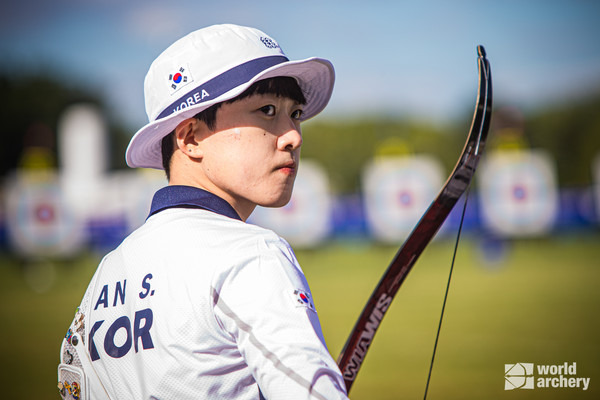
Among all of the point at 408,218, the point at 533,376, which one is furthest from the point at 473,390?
the point at 408,218

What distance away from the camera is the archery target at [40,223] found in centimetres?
1374

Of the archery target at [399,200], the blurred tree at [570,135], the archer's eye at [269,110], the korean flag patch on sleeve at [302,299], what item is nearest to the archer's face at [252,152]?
the archer's eye at [269,110]

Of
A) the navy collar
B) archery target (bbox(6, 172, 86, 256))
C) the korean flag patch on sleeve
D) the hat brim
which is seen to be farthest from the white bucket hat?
archery target (bbox(6, 172, 86, 256))

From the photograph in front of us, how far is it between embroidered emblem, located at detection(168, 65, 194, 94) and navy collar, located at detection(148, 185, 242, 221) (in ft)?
0.65

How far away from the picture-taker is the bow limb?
55.8 inches

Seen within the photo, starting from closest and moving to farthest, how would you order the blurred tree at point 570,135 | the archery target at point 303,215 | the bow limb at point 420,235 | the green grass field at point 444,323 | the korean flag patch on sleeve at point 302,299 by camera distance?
the korean flag patch on sleeve at point 302,299 < the bow limb at point 420,235 < the green grass field at point 444,323 < the archery target at point 303,215 < the blurred tree at point 570,135

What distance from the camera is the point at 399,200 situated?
47.2ft

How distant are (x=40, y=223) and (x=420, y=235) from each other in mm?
13842

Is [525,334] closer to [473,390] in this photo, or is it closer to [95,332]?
[473,390]

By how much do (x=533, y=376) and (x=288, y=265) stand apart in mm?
4156

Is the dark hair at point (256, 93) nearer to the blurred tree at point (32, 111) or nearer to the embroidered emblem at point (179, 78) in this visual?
the embroidered emblem at point (179, 78)

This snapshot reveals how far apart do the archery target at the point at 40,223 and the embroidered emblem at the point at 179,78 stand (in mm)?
13615

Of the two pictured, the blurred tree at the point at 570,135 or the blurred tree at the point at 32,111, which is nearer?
the blurred tree at the point at 570,135

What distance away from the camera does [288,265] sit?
3.07 ft
